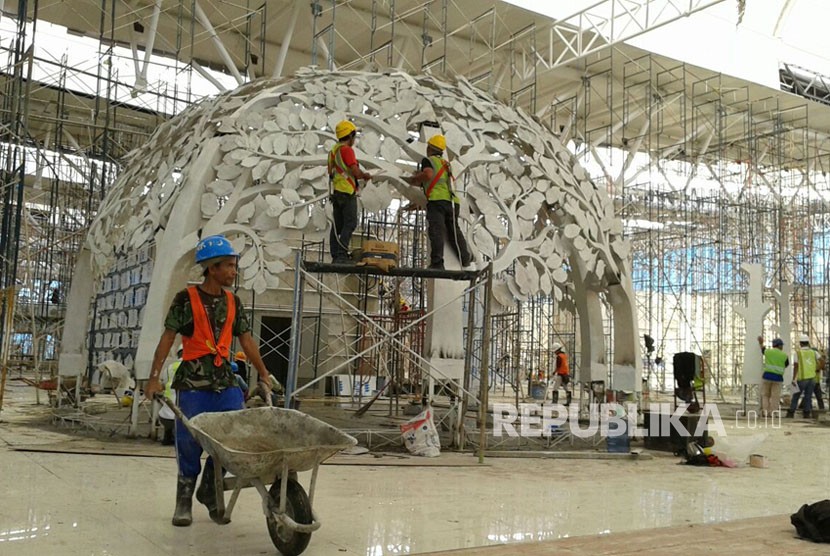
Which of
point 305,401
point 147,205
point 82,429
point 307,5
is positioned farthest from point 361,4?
point 82,429

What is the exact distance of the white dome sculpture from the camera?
865 centimetres

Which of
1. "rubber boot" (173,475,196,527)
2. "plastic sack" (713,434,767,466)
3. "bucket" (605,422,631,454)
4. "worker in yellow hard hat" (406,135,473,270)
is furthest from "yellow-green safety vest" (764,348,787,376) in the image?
"rubber boot" (173,475,196,527)

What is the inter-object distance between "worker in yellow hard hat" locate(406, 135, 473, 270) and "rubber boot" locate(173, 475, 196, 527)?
423 centimetres

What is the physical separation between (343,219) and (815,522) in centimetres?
491

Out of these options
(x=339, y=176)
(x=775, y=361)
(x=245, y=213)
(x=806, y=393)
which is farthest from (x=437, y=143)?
(x=806, y=393)

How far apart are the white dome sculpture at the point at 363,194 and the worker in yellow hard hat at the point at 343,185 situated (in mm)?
503

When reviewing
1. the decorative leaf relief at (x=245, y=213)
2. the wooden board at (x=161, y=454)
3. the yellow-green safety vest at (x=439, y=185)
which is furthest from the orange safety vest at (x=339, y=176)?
the wooden board at (x=161, y=454)

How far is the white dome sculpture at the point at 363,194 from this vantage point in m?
8.65

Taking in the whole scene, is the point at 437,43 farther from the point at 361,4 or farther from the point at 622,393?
the point at 622,393

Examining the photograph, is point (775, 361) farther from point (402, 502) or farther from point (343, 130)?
point (402, 502)

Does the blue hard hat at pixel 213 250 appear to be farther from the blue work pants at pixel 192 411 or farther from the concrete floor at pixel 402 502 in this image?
the concrete floor at pixel 402 502

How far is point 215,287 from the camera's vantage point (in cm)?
493

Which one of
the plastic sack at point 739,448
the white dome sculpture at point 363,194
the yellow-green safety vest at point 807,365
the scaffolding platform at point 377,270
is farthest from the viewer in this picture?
the yellow-green safety vest at point 807,365

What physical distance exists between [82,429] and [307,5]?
11.7m
